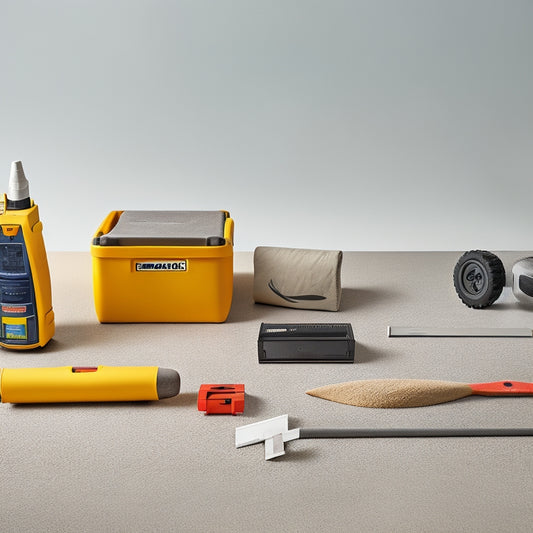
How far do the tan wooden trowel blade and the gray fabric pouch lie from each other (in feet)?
2.31

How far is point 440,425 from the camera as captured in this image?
233 cm

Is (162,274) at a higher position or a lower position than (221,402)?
higher

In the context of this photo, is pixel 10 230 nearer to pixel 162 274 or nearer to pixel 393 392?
pixel 162 274

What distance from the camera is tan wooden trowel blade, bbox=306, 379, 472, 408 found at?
96.0 inches

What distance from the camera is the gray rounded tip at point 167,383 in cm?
242

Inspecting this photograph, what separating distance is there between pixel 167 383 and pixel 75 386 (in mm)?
257

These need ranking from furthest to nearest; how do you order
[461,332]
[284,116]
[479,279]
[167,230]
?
[284,116]
[479,279]
[167,230]
[461,332]

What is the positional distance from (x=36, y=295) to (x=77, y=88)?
94.1 inches

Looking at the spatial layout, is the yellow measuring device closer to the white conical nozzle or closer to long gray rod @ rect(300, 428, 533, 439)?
the white conical nozzle

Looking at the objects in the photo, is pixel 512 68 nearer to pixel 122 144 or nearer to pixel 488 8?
pixel 488 8

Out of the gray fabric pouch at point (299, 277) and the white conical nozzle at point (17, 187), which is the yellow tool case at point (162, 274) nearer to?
the gray fabric pouch at point (299, 277)

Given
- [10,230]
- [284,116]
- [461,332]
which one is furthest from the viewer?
[284,116]

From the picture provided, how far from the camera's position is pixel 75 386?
2404 millimetres

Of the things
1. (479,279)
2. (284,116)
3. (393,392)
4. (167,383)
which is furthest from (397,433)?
(284,116)
